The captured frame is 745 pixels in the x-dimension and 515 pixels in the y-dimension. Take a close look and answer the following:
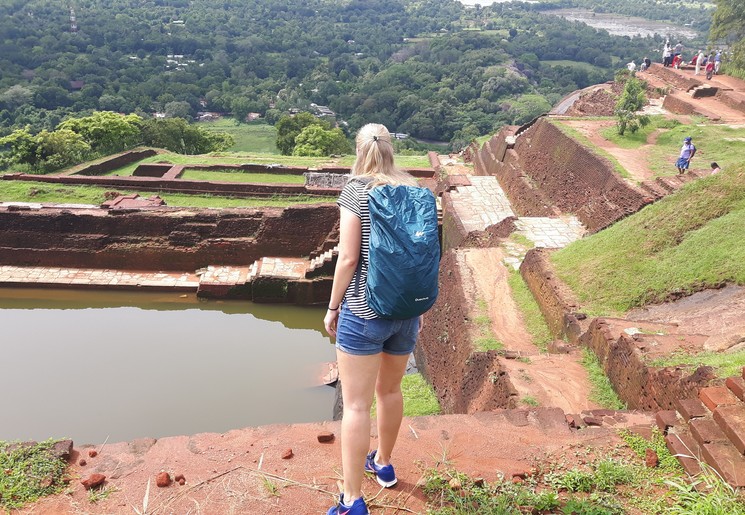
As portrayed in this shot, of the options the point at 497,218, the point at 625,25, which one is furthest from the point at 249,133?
the point at 625,25

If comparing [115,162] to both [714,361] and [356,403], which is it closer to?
[714,361]

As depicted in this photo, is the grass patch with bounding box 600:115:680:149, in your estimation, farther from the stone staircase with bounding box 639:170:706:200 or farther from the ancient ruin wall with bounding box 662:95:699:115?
the stone staircase with bounding box 639:170:706:200

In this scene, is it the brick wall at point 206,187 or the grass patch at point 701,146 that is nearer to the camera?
the grass patch at point 701,146

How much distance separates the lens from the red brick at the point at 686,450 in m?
3.50

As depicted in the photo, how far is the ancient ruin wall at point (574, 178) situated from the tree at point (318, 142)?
9.58 m

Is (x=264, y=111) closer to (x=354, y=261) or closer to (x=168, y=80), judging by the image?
(x=168, y=80)

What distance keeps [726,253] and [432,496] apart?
5.62m

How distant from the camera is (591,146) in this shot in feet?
44.5

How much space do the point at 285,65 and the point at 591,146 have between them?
68181 millimetres

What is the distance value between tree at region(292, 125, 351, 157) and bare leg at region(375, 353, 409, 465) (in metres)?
21.2

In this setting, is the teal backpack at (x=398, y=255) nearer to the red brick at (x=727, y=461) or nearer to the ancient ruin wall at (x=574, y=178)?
the red brick at (x=727, y=461)

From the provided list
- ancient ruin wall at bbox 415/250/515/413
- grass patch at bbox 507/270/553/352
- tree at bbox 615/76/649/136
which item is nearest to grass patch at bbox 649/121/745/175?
tree at bbox 615/76/649/136

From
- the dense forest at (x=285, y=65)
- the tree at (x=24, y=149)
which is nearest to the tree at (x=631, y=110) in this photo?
the tree at (x=24, y=149)

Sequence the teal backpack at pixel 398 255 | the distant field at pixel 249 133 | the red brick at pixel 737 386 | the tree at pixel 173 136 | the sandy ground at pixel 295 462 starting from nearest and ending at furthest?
the teal backpack at pixel 398 255
the sandy ground at pixel 295 462
the red brick at pixel 737 386
the tree at pixel 173 136
the distant field at pixel 249 133
